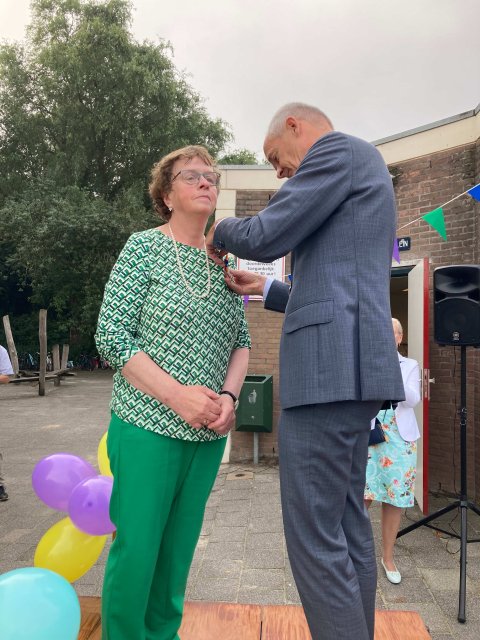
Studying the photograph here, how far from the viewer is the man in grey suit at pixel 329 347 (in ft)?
4.75

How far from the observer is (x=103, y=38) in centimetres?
1952

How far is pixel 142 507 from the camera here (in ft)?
5.34

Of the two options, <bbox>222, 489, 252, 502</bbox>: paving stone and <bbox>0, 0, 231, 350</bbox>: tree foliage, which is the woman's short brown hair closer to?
<bbox>222, 489, 252, 502</bbox>: paving stone

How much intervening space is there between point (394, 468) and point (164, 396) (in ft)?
8.72

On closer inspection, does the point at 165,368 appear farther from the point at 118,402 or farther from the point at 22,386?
the point at 22,386

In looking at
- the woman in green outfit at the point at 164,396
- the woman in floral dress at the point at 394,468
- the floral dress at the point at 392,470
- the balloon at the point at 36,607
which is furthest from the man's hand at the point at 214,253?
the floral dress at the point at 392,470

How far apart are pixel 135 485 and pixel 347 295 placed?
85 cm

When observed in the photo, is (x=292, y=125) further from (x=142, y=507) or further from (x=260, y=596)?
(x=260, y=596)

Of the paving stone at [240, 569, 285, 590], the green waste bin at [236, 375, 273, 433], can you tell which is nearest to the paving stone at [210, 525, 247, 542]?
the paving stone at [240, 569, 285, 590]

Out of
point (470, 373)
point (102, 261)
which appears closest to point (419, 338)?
point (470, 373)

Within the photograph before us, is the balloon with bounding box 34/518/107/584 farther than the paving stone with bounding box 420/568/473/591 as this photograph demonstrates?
No

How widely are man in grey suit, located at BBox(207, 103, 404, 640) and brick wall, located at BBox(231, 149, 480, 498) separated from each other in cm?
421

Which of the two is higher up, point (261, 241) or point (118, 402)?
point (261, 241)

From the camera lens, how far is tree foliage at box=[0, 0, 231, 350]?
19.2 metres
